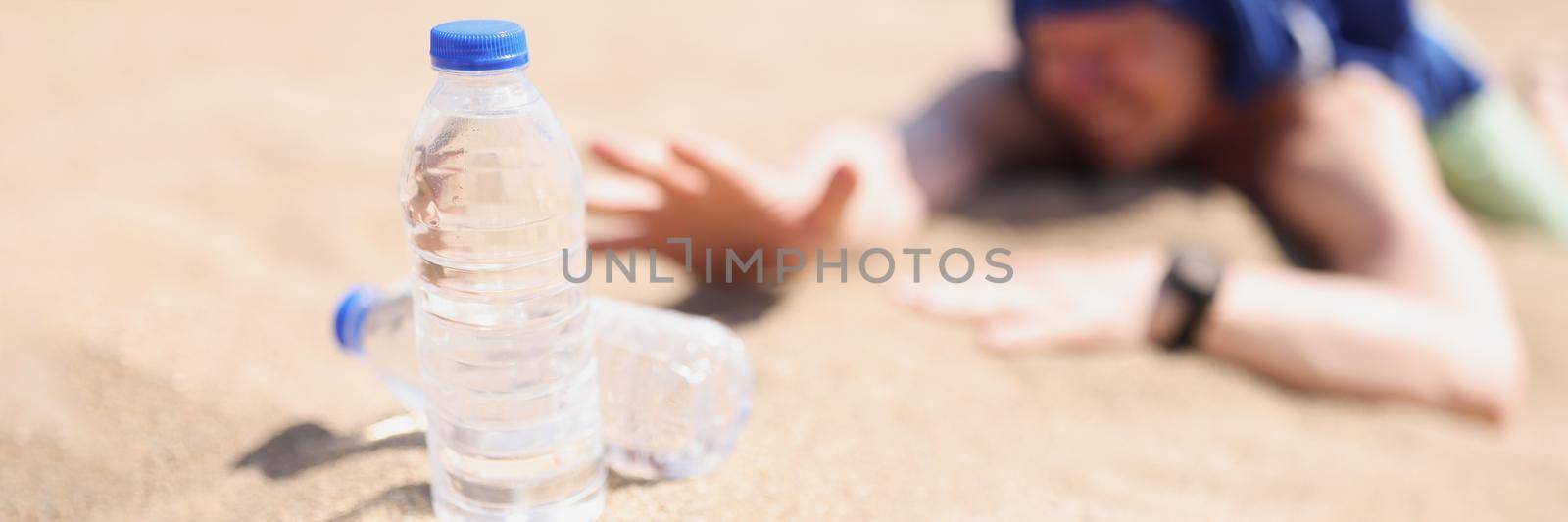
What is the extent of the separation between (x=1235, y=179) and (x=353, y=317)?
6.42 ft

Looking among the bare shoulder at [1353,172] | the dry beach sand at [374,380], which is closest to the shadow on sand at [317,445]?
the dry beach sand at [374,380]

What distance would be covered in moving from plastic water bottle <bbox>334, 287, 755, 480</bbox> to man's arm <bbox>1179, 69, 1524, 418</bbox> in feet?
3.08

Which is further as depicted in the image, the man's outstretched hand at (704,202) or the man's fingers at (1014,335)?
the man's fingers at (1014,335)

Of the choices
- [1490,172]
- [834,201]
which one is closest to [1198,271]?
[834,201]

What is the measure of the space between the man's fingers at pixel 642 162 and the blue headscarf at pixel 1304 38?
37.0 inches

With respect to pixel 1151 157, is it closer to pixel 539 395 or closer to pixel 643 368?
pixel 643 368

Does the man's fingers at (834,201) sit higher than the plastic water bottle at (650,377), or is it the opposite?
the man's fingers at (834,201)

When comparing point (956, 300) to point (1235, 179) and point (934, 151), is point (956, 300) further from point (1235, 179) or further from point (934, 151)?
point (1235, 179)

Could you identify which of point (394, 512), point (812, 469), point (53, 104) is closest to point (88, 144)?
point (53, 104)

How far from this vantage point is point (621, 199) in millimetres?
1923

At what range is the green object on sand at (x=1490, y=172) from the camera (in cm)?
274

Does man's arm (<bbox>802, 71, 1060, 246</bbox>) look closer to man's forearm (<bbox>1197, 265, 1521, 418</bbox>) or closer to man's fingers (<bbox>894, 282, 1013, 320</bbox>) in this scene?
man's fingers (<bbox>894, 282, 1013, 320</bbox>)

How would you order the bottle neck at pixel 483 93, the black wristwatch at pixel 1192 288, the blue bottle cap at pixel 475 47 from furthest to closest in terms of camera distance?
the black wristwatch at pixel 1192 288 < the bottle neck at pixel 483 93 < the blue bottle cap at pixel 475 47

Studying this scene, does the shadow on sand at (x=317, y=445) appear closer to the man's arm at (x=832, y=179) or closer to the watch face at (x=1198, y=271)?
the man's arm at (x=832, y=179)
